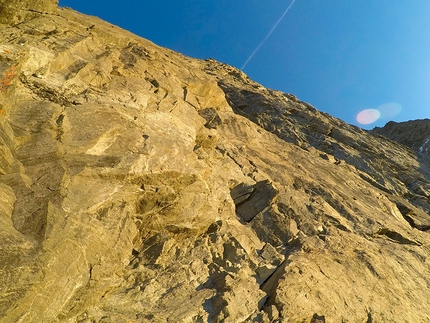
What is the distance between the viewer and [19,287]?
9945 millimetres

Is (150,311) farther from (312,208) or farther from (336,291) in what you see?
(312,208)

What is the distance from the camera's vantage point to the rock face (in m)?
12.0

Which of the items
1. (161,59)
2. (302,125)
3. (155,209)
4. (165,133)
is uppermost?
(302,125)

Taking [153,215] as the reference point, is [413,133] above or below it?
above

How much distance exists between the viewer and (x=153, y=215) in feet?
52.2

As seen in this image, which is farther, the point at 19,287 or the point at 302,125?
the point at 302,125

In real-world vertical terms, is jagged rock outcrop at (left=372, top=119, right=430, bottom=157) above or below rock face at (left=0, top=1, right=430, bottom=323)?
above

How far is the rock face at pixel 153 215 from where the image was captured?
39.3ft

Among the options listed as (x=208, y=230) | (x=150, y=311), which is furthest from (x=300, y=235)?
(x=150, y=311)

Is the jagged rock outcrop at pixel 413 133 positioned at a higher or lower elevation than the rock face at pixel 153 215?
higher

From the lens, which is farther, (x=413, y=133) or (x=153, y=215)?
(x=413, y=133)

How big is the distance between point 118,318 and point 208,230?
701 cm

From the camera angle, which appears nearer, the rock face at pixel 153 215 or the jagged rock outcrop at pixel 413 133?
the rock face at pixel 153 215

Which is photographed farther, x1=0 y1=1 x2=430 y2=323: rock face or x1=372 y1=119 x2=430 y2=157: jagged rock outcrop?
x1=372 y1=119 x2=430 y2=157: jagged rock outcrop
